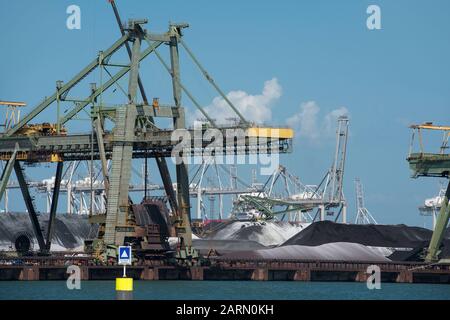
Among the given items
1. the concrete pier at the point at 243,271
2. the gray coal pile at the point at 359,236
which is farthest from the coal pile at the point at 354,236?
the concrete pier at the point at 243,271

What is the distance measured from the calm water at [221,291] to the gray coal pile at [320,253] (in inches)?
547

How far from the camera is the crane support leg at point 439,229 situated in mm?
81250

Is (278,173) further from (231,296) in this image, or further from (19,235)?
(231,296)

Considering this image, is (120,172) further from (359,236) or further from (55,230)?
(55,230)

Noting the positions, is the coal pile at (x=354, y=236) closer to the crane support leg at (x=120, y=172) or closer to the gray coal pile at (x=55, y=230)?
the gray coal pile at (x=55, y=230)

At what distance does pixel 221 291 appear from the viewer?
208 feet

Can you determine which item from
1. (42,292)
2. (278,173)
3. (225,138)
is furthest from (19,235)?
(278,173)

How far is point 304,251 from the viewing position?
306 feet

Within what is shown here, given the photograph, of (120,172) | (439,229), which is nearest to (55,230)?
(120,172)

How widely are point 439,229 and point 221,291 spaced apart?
24.3 m

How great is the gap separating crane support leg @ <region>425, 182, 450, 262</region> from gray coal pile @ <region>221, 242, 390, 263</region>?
7830mm

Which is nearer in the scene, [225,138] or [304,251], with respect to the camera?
[225,138]
